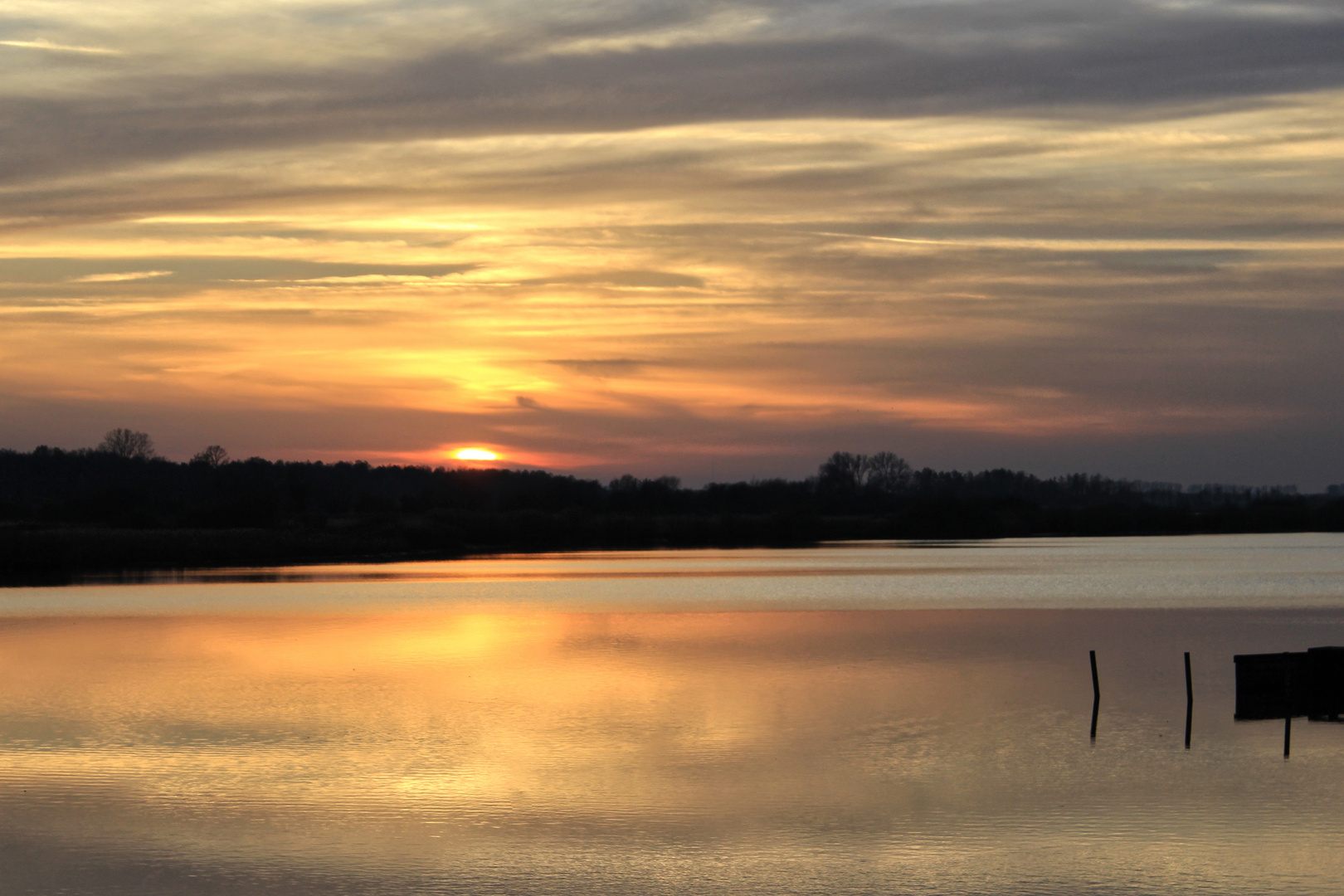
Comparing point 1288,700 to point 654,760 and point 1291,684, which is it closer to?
point 1291,684

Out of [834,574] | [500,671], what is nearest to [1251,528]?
[834,574]

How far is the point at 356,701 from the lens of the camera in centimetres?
2073

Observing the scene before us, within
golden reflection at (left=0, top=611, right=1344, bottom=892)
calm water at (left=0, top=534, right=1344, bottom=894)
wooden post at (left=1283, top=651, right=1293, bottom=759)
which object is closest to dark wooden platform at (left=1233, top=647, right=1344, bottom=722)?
wooden post at (left=1283, top=651, right=1293, bottom=759)

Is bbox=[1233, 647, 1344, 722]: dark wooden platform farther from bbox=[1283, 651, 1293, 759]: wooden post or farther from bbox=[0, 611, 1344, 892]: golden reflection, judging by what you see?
bbox=[0, 611, 1344, 892]: golden reflection

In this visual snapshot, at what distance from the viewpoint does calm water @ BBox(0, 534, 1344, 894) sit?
10.9 metres

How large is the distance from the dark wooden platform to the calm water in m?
0.36

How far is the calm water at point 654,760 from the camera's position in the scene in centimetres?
1090

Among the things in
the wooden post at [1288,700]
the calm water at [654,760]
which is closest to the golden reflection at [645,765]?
the calm water at [654,760]

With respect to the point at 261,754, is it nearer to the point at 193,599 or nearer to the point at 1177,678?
the point at 1177,678

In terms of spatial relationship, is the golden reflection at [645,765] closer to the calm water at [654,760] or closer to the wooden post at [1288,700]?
the calm water at [654,760]

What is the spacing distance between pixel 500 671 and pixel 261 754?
906 centimetres

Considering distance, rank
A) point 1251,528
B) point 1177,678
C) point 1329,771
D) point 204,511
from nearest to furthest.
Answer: point 1329,771, point 1177,678, point 204,511, point 1251,528

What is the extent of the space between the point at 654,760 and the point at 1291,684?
8.18 meters

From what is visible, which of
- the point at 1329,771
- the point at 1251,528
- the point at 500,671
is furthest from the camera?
the point at 1251,528
